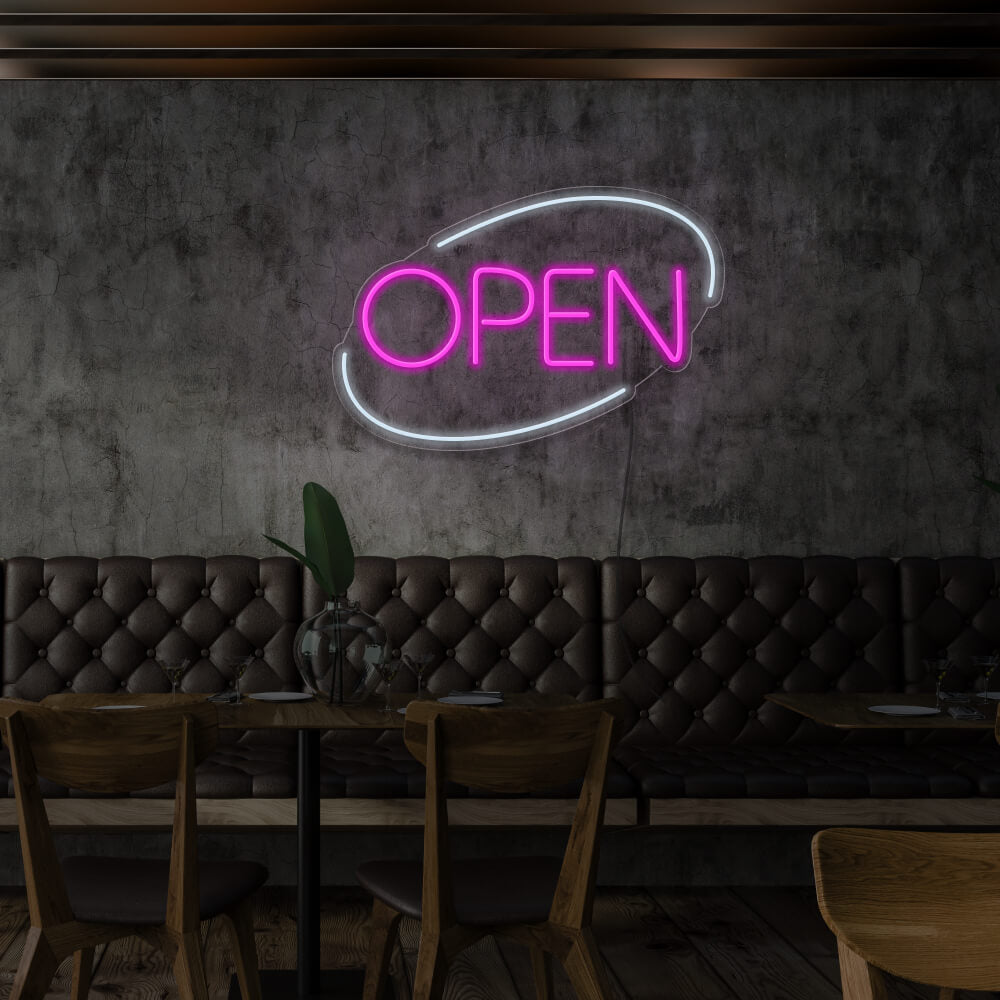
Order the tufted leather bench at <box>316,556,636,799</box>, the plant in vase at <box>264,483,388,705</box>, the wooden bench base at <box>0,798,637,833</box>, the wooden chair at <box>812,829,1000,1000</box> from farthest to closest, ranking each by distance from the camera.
A: the tufted leather bench at <box>316,556,636,799</box>, the wooden bench base at <box>0,798,637,833</box>, the plant in vase at <box>264,483,388,705</box>, the wooden chair at <box>812,829,1000,1000</box>

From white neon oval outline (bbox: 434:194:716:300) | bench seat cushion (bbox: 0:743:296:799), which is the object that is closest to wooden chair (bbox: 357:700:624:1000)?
bench seat cushion (bbox: 0:743:296:799)

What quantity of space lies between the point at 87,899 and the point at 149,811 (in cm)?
105

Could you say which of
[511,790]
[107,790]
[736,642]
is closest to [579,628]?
[736,642]

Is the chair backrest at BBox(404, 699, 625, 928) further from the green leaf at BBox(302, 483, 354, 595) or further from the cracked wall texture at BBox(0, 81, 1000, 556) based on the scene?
the cracked wall texture at BBox(0, 81, 1000, 556)

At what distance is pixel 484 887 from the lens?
6.65ft

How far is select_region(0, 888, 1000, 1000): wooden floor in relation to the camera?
256 cm

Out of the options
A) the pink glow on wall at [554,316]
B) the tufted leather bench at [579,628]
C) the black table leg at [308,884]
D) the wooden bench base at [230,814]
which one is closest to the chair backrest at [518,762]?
the black table leg at [308,884]

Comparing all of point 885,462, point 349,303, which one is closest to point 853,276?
point 885,462

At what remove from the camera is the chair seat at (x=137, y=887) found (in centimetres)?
189

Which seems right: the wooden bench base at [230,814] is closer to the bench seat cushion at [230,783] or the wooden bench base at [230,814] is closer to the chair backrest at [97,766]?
the bench seat cushion at [230,783]

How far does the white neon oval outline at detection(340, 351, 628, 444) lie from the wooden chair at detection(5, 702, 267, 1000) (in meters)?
1.94

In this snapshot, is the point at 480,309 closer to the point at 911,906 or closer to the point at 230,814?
the point at 230,814

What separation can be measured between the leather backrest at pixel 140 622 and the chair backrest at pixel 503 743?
5.52ft

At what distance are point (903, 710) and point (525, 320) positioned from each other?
188 cm
